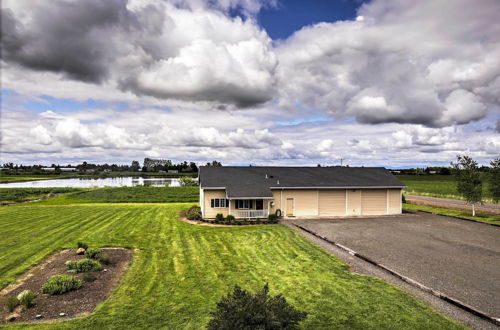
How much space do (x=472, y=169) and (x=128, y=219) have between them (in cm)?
3168

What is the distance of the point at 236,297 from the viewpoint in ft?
20.5

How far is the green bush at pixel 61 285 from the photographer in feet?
31.8

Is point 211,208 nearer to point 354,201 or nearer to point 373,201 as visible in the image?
point 354,201

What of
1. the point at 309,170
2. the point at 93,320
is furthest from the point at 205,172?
the point at 93,320

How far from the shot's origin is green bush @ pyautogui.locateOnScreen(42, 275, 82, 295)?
969 cm

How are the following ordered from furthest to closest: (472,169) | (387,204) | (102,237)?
(387,204), (472,169), (102,237)

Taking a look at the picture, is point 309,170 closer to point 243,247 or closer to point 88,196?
point 243,247

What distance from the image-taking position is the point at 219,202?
83.7ft

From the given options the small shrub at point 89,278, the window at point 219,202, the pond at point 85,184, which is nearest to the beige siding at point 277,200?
the window at point 219,202

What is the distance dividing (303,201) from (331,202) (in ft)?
9.62

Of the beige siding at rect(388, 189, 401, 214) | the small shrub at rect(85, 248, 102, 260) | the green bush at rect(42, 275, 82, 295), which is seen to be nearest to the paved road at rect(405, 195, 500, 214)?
the beige siding at rect(388, 189, 401, 214)

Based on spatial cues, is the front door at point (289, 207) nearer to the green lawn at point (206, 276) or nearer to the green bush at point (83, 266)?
the green lawn at point (206, 276)

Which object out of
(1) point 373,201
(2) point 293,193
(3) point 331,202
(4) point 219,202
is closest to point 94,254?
(4) point 219,202

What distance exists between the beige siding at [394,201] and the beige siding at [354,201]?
11.3ft
